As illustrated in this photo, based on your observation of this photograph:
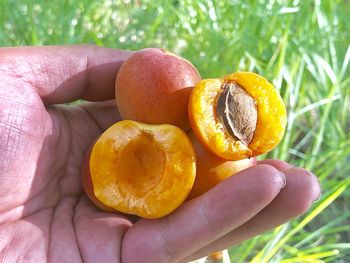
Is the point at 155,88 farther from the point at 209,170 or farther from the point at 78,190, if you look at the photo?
the point at 78,190

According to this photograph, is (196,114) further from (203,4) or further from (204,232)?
(203,4)

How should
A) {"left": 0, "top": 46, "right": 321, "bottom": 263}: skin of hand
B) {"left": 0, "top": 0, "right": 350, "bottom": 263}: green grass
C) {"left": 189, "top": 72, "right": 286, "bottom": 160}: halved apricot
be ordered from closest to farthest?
{"left": 0, "top": 46, "right": 321, "bottom": 263}: skin of hand → {"left": 189, "top": 72, "right": 286, "bottom": 160}: halved apricot → {"left": 0, "top": 0, "right": 350, "bottom": 263}: green grass

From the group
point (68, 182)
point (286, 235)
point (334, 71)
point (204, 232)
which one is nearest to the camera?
point (204, 232)

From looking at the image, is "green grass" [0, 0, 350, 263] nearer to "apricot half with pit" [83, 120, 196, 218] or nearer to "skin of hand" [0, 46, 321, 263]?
"skin of hand" [0, 46, 321, 263]

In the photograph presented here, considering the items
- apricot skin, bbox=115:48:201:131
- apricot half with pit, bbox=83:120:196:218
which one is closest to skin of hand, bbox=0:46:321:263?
apricot half with pit, bbox=83:120:196:218

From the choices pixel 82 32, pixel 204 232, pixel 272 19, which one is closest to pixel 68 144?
pixel 204 232

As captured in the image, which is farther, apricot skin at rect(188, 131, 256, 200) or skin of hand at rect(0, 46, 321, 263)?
apricot skin at rect(188, 131, 256, 200)

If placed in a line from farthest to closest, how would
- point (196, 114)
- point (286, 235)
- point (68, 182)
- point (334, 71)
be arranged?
point (334, 71), point (286, 235), point (68, 182), point (196, 114)
